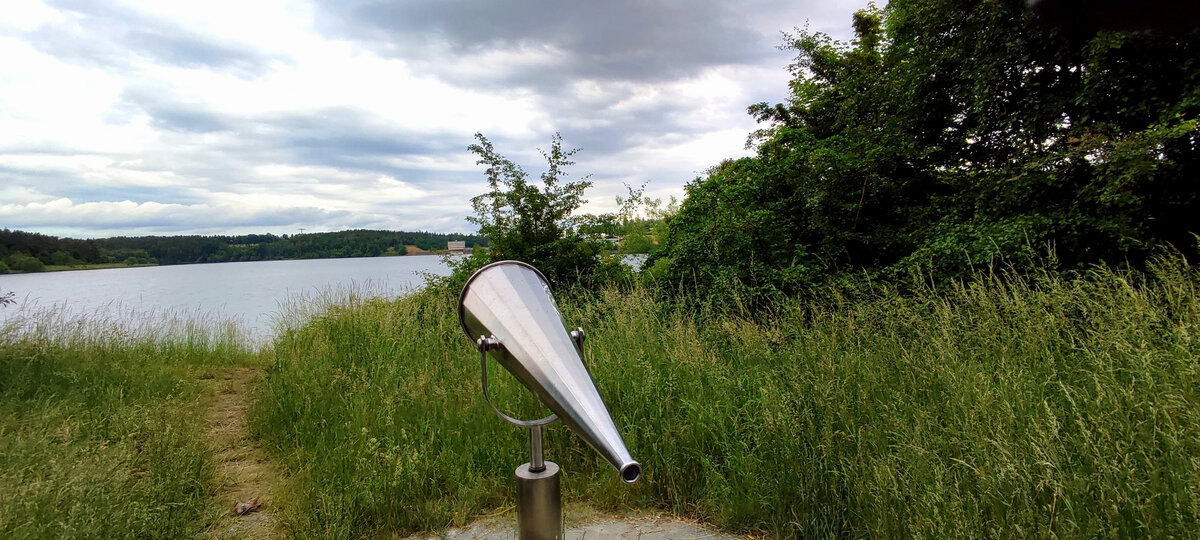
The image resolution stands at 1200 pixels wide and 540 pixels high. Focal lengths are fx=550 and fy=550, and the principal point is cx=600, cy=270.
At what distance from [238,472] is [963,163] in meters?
7.70

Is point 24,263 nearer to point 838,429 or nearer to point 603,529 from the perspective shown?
point 603,529

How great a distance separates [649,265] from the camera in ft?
28.5

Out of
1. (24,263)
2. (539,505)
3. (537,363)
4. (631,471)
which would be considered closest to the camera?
(631,471)

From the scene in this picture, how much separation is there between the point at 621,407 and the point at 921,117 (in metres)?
5.45

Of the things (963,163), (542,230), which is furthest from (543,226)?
(963,163)

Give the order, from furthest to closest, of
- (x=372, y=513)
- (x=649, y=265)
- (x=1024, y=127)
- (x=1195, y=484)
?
(x=649, y=265)
(x=1024, y=127)
(x=372, y=513)
(x=1195, y=484)

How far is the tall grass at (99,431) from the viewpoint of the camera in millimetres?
2371

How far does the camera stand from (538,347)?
5.28 feet

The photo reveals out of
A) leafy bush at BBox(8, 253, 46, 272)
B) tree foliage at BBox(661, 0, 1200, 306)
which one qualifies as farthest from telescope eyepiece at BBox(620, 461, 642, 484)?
leafy bush at BBox(8, 253, 46, 272)

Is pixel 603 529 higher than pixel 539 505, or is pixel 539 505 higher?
pixel 539 505

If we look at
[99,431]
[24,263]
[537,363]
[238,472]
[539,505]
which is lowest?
[238,472]

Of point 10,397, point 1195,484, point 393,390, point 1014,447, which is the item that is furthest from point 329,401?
point 1195,484

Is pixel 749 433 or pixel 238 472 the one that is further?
pixel 238 472

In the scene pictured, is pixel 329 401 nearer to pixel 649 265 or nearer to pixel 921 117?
pixel 649 265
